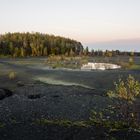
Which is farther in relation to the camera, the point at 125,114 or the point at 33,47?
the point at 33,47

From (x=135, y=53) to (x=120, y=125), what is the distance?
137509mm

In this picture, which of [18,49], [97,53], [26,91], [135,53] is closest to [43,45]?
[18,49]

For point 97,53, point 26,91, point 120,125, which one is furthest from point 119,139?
point 97,53

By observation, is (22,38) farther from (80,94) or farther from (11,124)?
(11,124)

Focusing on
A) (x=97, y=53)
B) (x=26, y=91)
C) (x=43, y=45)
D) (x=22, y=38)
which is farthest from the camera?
(x=22, y=38)

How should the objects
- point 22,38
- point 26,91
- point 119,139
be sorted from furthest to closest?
point 22,38 → point 26,91 → point 119,139

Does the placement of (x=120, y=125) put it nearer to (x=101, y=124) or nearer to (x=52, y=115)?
(x=101, y=124)

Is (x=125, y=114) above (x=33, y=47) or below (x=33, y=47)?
below

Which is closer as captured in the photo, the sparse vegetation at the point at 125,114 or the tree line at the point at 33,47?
the sparse vegetation at the point at 125,114

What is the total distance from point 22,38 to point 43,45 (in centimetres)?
1812

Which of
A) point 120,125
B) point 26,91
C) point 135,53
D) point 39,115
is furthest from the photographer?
point 135,53

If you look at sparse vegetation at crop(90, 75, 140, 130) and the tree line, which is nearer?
sparse vegetation at crop(90, 75, 140, 130)

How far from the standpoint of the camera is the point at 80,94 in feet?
123

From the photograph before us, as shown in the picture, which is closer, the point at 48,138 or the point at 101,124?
the point at 48,138
